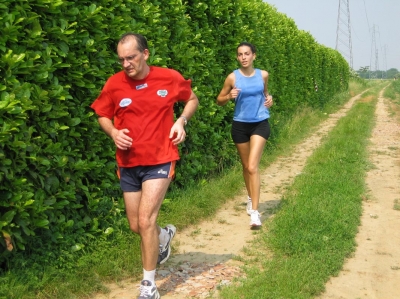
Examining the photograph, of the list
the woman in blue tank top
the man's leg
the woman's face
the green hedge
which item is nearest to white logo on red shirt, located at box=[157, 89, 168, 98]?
the man's leg

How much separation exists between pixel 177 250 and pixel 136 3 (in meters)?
2.91

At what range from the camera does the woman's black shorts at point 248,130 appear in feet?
22.7

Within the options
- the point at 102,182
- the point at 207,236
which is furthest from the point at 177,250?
the point at 102,182

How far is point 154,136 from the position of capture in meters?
4.38

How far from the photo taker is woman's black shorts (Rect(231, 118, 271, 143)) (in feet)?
22.7

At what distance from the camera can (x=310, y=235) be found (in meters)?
5.88

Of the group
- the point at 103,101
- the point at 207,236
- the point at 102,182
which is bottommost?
the point at 207,236

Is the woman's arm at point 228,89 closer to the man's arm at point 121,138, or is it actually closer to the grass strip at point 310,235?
the grass strip at point 310,235

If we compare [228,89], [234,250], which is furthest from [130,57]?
[228,89]

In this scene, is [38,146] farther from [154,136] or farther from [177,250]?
[177,250]

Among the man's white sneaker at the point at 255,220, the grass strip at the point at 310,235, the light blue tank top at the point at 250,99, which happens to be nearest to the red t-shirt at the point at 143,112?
the grass strip at the point at 310,235

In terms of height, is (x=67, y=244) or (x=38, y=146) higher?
(x=38, y=146)

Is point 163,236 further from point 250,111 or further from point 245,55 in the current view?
point 245,55

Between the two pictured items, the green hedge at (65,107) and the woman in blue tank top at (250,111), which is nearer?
the green hedge at (65,107)
